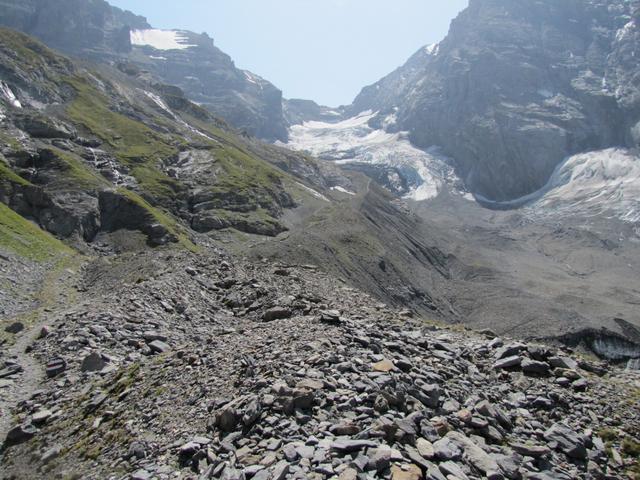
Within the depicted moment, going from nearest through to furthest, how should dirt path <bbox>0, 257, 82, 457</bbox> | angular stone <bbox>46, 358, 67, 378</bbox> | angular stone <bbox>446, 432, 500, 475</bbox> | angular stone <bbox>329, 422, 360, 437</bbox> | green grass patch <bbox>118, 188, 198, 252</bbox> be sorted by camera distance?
angular stone <bbox>329, 422, 360, 437</bbox> → angular stone <bbox>446, 432, 500, 475</bbox> → dirt path <bbox>0, 257, 82, 457</bbox> → angular stone <bbox>46, 358, 67, 378</bbox> → green grass patch <bbox>118, 188, 198, 252</bbox>

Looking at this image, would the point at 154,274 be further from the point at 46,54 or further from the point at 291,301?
the point at 46,54

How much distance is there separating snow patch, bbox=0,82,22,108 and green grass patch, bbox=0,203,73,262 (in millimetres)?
70661

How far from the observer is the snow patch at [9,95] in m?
122

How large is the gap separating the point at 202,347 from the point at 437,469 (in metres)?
13.3

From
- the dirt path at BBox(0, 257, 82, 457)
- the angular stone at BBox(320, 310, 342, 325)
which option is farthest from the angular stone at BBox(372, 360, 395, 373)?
the dirt path at BBox(0, 257, 82, 457)

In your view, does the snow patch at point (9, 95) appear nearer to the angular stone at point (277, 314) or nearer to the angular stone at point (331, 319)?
the angular stone at point (277, 314)

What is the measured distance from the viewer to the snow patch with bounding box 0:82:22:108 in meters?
122

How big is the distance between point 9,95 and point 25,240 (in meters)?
86.1

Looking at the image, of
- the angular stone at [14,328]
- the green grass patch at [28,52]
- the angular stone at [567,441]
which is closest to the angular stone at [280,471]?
the angular stone at [567,441]

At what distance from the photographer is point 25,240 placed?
5919cm

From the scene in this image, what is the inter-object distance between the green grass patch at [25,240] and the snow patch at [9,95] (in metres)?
70.7

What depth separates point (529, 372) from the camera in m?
22.8

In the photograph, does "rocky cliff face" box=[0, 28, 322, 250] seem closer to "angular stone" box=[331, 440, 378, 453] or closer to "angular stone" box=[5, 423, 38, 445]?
"angular stone" box=[5, 423, 38, 445]

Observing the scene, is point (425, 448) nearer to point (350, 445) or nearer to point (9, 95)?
point (350, 445)
